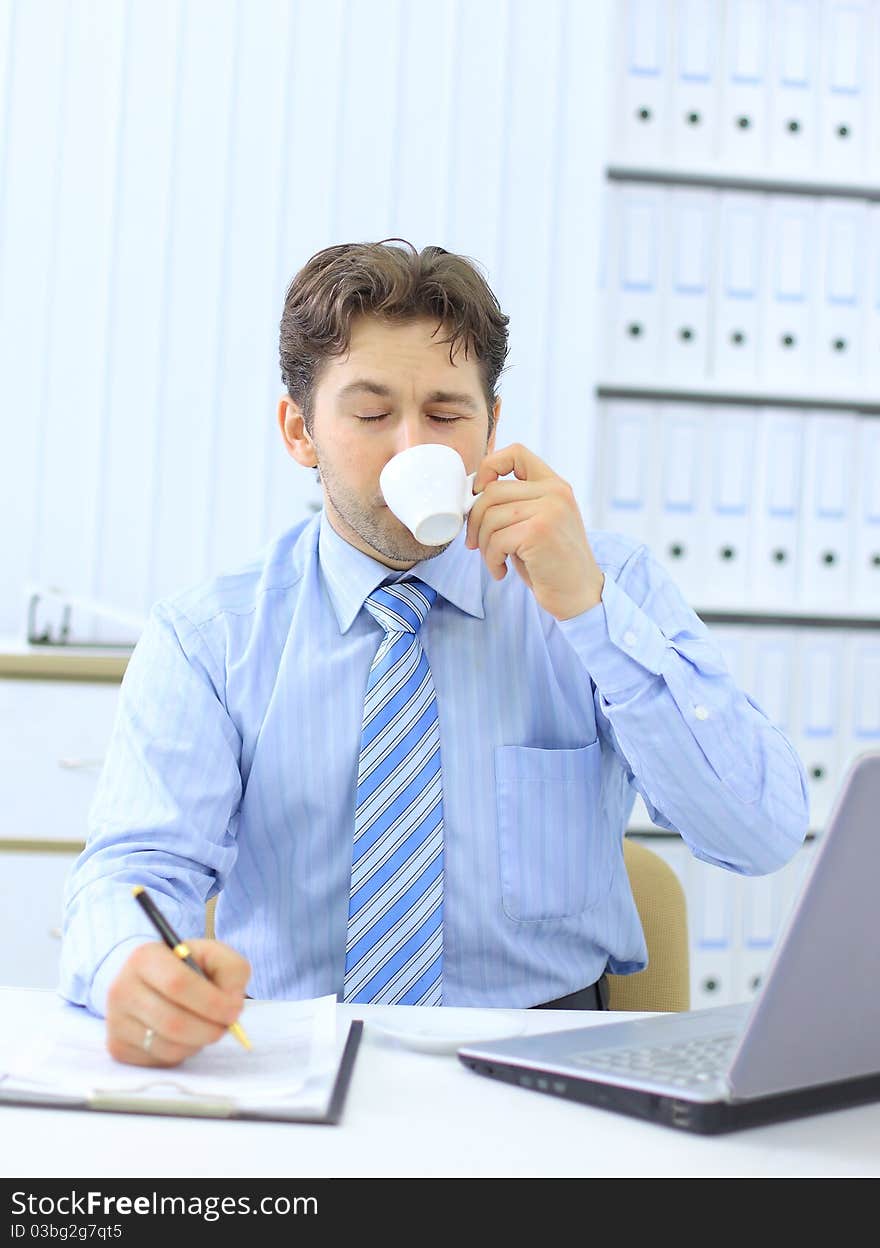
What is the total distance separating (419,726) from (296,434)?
1.29 feet

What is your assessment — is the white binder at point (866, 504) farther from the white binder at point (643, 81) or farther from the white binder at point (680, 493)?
the white binder at point (643, 81)

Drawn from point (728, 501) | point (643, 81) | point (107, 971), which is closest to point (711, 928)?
point (728, 501)

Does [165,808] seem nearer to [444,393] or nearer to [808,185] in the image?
[444,393]

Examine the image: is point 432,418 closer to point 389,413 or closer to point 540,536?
point 389,413

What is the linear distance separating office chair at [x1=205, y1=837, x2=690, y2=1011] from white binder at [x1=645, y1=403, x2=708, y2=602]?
1.12 metres

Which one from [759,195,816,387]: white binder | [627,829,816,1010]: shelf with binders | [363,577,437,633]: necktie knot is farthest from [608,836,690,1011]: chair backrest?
[759,195,816,387]: white binder

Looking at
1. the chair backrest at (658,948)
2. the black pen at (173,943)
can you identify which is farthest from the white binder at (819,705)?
the black pen at (173,943)

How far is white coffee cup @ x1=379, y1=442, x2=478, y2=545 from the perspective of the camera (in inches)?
43.9

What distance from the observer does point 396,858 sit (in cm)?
115

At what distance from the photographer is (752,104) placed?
2426 mm

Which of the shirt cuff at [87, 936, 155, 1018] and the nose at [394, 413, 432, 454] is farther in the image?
the nose at [394, 413, 432, 454]

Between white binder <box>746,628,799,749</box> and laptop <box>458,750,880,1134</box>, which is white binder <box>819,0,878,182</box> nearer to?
white binder <box>746,628,799,749</box>

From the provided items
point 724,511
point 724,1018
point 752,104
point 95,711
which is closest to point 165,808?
point 724,1018

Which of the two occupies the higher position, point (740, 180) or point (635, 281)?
point (740, 180)
